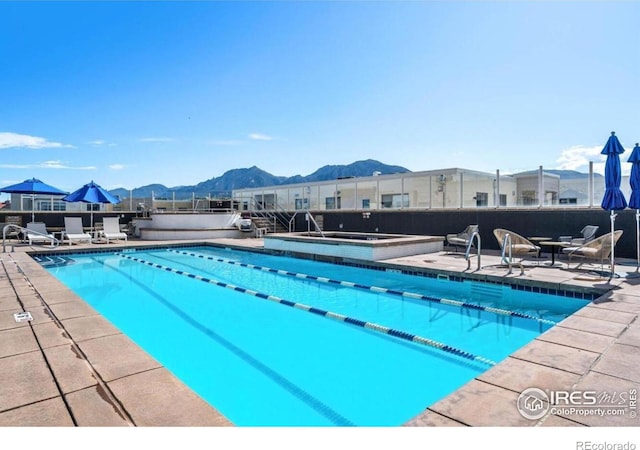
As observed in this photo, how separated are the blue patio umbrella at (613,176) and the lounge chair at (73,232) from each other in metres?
14.2

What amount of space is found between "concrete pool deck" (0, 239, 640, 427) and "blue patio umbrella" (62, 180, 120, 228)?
9786mm

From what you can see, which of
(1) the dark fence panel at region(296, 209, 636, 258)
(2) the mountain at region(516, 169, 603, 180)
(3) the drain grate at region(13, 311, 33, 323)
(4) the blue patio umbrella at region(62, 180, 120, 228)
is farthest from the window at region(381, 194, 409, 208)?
(3) the drain grate at region(13, 311, 33, 323)

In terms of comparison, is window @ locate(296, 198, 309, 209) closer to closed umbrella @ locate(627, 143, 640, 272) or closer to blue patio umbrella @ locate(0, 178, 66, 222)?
blue patio umbrella @ locate(0, 178, 66, 222)

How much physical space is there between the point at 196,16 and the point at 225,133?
29.7 ft

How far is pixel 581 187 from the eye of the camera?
383 inches

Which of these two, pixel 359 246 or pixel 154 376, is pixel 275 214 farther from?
pixel 154 376

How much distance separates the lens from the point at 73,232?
43.6 ft

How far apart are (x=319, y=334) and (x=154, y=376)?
250cm

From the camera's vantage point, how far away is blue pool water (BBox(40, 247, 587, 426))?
3.27 metres

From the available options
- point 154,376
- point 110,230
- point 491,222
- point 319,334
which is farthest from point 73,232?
point 491,222

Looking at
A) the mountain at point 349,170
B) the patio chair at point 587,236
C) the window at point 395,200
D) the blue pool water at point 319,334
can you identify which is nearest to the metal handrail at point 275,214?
the window at point 395,200

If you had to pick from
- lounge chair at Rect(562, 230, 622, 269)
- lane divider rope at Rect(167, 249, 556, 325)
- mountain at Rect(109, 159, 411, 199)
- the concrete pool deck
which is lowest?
lane divider rope at Rect(167, 249, 556, 325)
